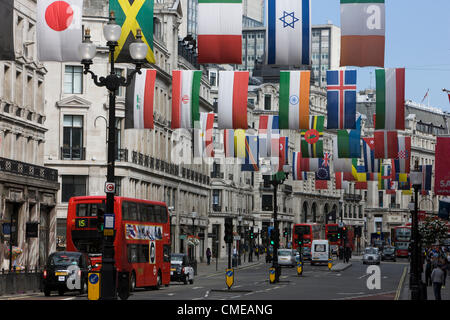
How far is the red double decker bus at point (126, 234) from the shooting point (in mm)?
43250

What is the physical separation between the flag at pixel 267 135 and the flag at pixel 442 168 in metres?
11.4

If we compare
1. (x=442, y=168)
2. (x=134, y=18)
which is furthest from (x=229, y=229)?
(x=134, y=18)

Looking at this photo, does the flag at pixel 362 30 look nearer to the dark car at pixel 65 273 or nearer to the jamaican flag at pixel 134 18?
the jamaican flag at pixel 134 18

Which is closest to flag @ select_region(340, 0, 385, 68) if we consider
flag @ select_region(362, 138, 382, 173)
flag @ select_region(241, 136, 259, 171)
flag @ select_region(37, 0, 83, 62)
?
flag @ select_region(37, 0, 83, 62)

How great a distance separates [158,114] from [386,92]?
4745cm

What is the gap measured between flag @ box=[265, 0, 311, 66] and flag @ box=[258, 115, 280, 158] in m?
19.7

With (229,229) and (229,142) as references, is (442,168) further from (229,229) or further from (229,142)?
(229,142)

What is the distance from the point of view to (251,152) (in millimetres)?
58438

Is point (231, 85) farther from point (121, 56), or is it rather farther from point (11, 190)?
point (11, 190)

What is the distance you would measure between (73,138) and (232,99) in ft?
114

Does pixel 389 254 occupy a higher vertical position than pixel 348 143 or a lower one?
lower

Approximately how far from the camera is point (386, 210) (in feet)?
638

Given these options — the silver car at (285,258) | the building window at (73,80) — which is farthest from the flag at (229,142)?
the silver car at (285,258)

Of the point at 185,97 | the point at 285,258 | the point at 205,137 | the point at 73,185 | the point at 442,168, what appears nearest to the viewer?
the point at 185,97
